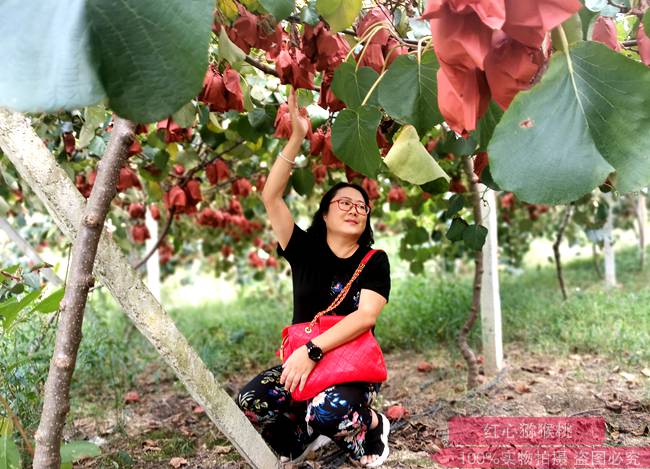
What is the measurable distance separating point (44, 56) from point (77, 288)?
0.49 metres

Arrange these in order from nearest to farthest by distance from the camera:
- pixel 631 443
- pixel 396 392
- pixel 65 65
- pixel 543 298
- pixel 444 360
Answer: pixel 65 65, pixel 631 443, pixel 396 392, pixel 444 360, pixel 543 298

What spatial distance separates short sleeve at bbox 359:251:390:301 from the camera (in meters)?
1.72

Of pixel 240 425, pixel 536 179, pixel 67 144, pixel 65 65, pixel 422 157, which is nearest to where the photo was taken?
pixel 65 65

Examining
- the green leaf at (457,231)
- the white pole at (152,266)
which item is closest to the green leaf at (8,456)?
the green leaf at (457,231)

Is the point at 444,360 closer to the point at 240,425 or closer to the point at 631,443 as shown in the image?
the point at 631,443

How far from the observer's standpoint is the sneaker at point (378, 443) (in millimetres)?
1755

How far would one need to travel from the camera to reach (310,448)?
73.6 inches

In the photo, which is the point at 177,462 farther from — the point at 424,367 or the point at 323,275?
the point at 424,367

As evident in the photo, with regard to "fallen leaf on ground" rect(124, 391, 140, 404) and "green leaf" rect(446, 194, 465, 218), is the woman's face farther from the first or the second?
"fallen leaf on ground" rect(124, 391, 140, 404)

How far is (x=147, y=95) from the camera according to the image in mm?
484

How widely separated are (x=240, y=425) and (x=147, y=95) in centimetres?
91

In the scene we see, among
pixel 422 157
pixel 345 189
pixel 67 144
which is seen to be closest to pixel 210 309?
pixel 67 144

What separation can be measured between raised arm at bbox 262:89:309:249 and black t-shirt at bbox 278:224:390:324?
50mm

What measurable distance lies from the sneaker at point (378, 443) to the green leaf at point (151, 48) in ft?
4.86
